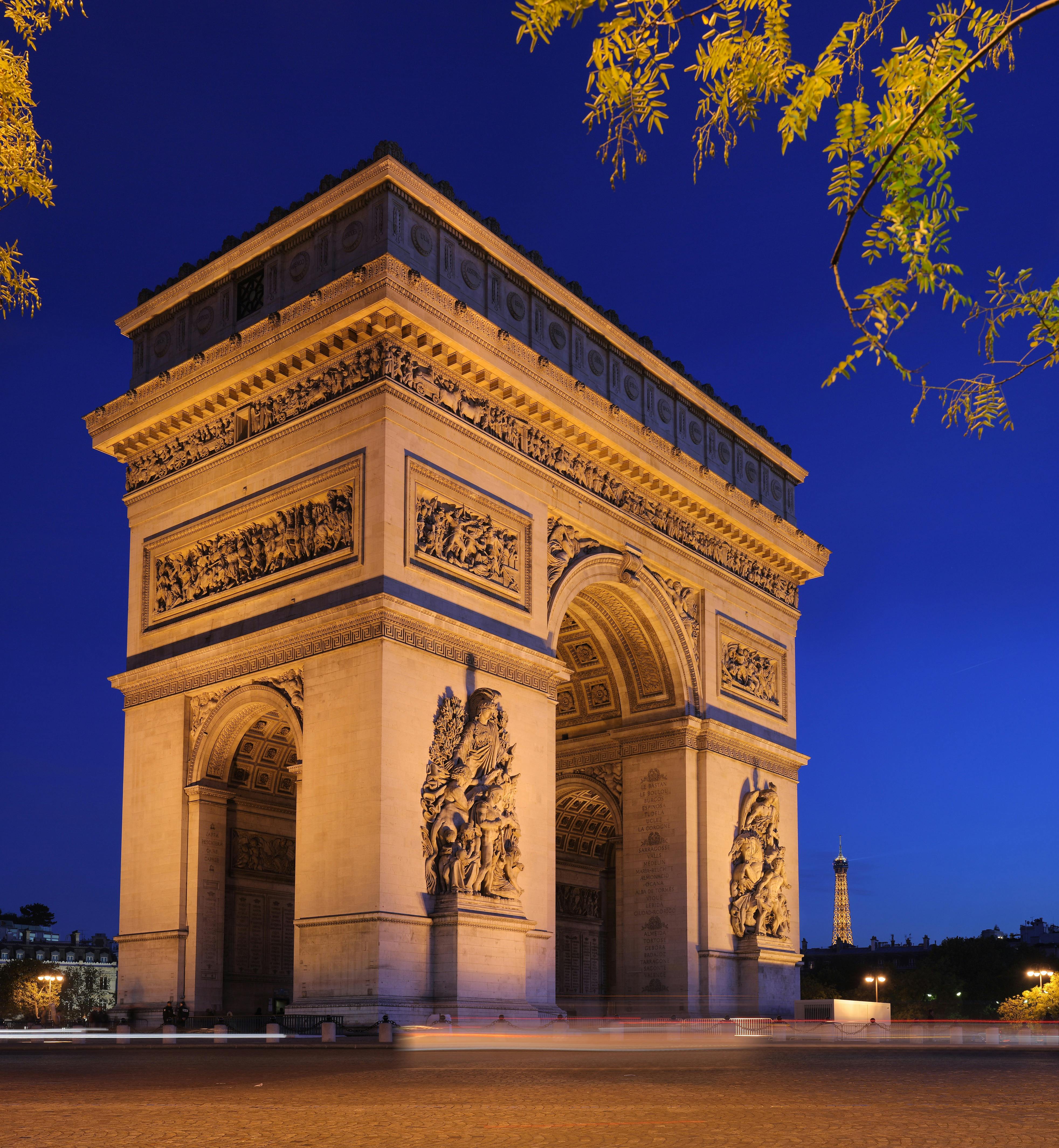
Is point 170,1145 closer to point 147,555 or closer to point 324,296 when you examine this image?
point 324,296

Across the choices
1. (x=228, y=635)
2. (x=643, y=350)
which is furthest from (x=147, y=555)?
(x=643, y=350)

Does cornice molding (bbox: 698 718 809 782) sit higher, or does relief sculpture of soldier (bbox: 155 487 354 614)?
relief sculpture of soldier (bbox: 155 487 354 614)

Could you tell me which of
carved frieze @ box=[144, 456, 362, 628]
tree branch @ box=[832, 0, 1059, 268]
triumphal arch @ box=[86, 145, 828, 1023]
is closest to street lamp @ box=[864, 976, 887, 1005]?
triumphal arch @ box=[86, 145, 828, 1023]

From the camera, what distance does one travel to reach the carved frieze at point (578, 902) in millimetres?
36125

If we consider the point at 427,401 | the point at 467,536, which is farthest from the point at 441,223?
the point at 467,536

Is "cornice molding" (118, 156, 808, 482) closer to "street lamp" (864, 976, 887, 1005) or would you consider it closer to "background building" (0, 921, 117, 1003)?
"street lamp" (864, 976, 887, 1005)

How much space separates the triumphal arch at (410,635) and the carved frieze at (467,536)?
2.9 inches

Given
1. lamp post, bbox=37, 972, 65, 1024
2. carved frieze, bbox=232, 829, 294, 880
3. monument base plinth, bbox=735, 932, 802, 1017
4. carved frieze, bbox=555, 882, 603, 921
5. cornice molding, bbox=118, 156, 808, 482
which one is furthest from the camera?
lamp post, bbox=37, 972, 65, 1024

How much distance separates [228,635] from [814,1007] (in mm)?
17891

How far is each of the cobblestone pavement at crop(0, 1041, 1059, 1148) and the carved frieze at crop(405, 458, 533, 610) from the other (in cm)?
1046

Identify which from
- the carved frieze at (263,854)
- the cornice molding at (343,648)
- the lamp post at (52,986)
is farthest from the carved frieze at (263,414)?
the lamp post at (52,986)

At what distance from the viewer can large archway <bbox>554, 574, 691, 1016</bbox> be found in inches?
1224

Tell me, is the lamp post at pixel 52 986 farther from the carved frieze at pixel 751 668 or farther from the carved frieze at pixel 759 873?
→ the carved frieze at pixel 751 668

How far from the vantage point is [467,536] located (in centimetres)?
2522
